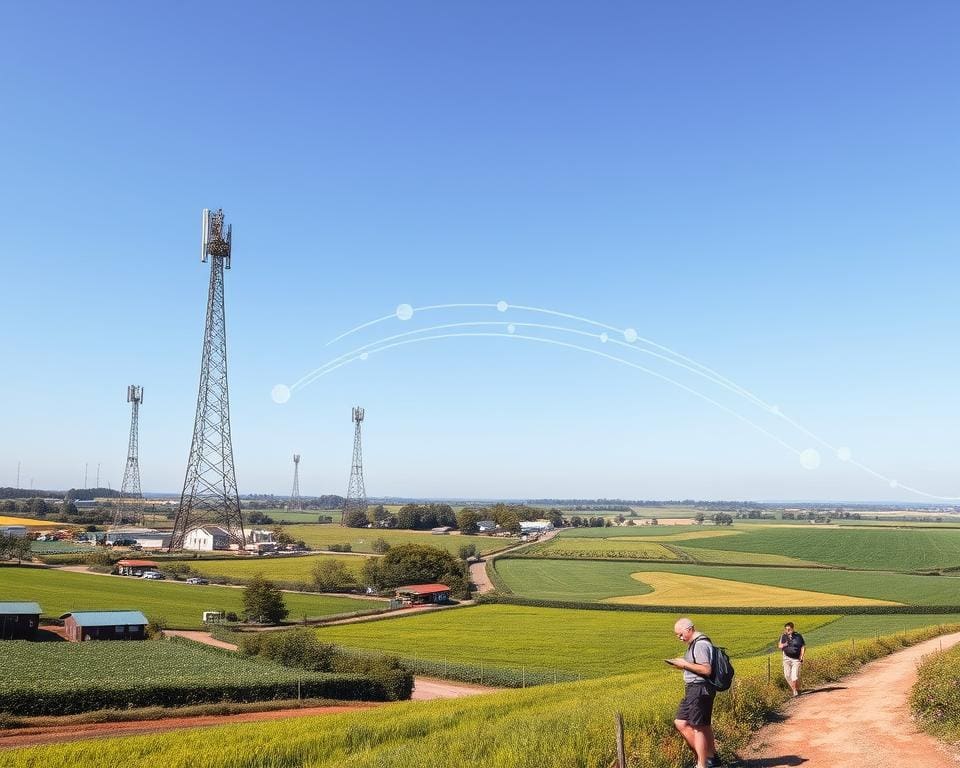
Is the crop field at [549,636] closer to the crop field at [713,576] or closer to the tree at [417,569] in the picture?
the crop field at [713,576]

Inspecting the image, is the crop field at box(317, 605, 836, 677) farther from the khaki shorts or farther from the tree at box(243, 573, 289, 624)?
the khaki shorts

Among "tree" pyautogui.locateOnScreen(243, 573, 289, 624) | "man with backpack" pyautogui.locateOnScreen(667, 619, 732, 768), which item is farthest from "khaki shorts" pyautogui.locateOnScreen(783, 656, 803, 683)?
"tree" pyautogui.locateOnScreen(243, 573, 289, 624)

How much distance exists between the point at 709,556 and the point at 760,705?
12782cm

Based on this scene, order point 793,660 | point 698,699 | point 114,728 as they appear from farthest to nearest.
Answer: point 114,728 → point 793,660 → point 698,699

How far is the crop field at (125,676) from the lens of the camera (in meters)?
28.4

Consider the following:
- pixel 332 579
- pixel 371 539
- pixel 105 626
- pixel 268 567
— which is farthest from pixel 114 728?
pixel 371 539

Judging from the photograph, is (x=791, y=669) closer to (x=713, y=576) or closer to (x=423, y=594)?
(x=423, y=594)

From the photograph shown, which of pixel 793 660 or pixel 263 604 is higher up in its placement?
pixel 793 660

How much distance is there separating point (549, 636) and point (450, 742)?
48.2 meters

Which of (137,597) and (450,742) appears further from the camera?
(137,597)

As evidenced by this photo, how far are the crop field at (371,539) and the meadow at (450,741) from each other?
131 meters

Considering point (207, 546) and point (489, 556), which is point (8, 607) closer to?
point (207, 546)

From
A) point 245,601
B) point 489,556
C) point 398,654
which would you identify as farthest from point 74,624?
point 489,556

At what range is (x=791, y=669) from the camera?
17.8 meters
